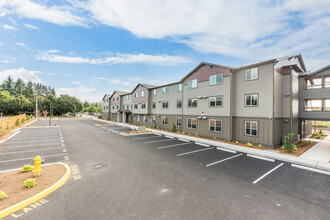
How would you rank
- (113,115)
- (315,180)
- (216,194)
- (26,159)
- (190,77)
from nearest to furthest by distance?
(216,194) < (315,180) < (26,159) < (190,77) < (113,115)

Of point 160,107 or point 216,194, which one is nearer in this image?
point 216,194

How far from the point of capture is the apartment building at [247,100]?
14258mm

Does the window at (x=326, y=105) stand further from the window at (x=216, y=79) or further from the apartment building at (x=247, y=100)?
the window at (x=216, y=79)

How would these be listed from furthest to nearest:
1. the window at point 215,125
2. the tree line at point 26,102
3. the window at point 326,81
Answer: the tree line at point 26,102, the window at point 215,125, the window at point 326,81

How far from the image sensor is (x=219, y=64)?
58.2 ft

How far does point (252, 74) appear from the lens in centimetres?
1537

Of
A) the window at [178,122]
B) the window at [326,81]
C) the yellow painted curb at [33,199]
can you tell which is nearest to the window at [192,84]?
the window at [178,122]

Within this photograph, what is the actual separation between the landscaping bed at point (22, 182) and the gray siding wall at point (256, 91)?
16955 mm

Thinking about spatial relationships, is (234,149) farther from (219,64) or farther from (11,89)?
(11,89)

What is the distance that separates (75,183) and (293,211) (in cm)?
906

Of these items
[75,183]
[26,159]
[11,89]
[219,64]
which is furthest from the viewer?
[11,89]

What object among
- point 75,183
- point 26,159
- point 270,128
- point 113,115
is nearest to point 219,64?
point 270,128

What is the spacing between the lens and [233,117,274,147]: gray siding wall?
13.9 meters

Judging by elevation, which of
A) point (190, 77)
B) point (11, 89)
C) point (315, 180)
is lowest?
point (315, 180)
